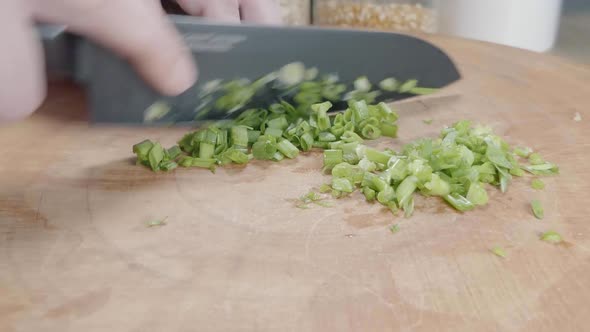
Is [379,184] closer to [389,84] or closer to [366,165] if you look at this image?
[366,165]

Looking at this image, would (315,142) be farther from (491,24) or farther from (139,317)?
(491,24)

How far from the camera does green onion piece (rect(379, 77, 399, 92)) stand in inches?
51.2

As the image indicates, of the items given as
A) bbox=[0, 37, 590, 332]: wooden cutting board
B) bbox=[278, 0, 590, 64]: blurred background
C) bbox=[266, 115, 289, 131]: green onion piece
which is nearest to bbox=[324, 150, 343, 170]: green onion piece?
bbox=[0, 37, 590, 332]: wooden cutting board

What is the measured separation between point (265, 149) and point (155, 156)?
182mm

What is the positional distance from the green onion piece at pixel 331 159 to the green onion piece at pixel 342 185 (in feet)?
0.22

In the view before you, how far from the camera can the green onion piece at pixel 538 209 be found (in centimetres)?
102

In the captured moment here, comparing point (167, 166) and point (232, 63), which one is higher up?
point (232, 63)

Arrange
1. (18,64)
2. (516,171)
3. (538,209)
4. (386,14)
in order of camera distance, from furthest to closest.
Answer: (386,14) < (516,171) < (538,209) < (18,64)

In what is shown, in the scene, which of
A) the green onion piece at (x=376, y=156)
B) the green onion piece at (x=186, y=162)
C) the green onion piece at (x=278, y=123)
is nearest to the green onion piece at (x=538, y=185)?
the green onion piece at (x=376, y=156)

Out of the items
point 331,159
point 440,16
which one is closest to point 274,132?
point 331,159

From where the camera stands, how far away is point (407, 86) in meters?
1.34

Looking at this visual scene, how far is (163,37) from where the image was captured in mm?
913

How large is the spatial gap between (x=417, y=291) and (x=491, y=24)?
134cm

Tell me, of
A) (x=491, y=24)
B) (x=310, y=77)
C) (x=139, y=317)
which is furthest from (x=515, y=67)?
(x=139, y=317)
